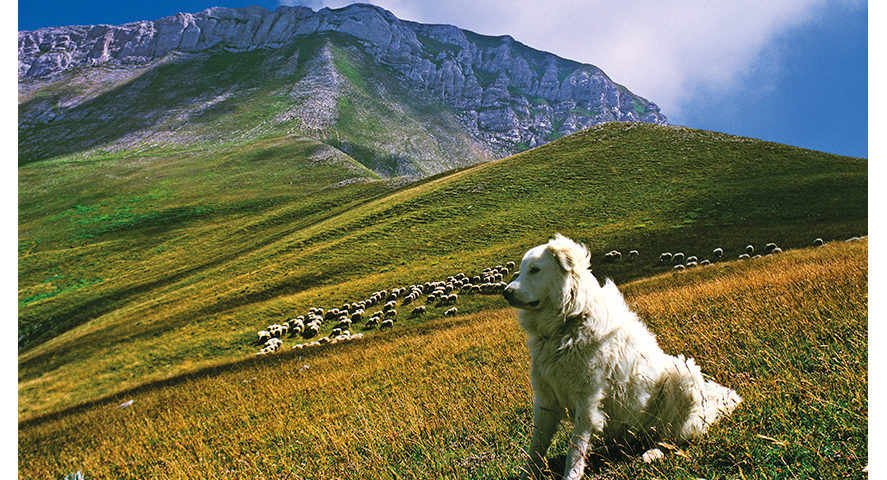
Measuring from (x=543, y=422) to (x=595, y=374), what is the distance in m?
0.75

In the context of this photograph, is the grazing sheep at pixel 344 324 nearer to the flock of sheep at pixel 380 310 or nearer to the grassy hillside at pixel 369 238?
the flock of sheep at pixel 380 310

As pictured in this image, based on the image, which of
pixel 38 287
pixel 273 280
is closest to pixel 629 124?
pixel 273 280

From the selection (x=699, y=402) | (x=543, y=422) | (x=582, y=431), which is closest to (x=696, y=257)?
(x=699, y=402)

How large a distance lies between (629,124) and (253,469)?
259 feet

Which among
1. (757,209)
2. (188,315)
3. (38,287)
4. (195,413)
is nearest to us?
(195,413)

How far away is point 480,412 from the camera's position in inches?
222

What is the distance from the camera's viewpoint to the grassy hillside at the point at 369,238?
1064 inches

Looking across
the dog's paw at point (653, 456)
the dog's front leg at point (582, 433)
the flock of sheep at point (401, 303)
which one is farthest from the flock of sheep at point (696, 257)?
the dog's front leg at point (582, 433)

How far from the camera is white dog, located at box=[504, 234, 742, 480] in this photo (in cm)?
363

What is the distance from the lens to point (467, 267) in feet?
106

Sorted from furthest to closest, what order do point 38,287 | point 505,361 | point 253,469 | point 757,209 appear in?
1. point 38,287
2. point 757,209
3. point 505,361
4. point 253,469

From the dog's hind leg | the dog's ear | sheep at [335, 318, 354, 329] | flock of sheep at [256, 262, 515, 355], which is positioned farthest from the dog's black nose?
sheep at [335, 318, 354, 329]

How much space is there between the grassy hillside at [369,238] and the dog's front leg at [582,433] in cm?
1955
